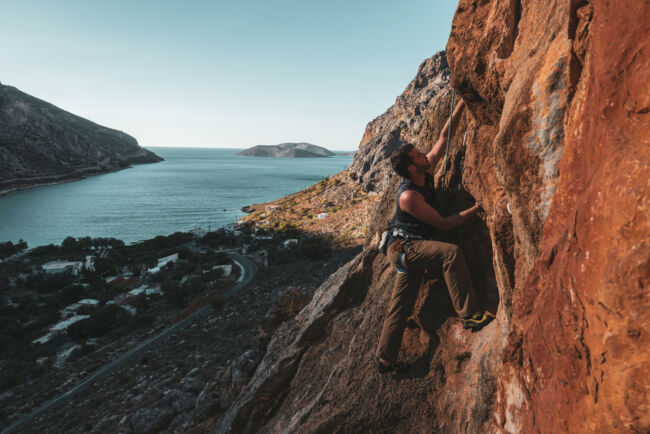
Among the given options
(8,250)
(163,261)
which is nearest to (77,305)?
(163,261)

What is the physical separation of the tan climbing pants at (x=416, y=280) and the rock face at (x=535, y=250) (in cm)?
42

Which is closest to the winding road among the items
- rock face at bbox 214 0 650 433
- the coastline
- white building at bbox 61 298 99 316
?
white building at bbox 61 298 99 316

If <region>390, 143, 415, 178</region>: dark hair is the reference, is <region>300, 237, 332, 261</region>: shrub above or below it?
below

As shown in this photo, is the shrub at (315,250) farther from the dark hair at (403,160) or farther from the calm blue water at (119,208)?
the calm blue water at (119,208)

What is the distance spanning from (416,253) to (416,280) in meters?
0.53

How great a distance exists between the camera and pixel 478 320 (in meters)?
4.34

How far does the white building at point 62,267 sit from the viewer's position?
167 ft

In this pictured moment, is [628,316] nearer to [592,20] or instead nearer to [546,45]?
[592,20]

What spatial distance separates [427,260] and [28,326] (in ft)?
143

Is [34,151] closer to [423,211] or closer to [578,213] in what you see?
[423,211]

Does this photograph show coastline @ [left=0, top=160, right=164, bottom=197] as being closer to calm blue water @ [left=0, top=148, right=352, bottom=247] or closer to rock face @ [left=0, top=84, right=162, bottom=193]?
rock face @ [left=0, top=84, right=162, bottom=193]


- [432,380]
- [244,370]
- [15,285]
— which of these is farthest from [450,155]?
[15,285]

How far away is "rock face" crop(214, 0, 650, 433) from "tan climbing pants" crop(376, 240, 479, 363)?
0.42 metres

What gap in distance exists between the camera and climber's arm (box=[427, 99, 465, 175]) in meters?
5.08
